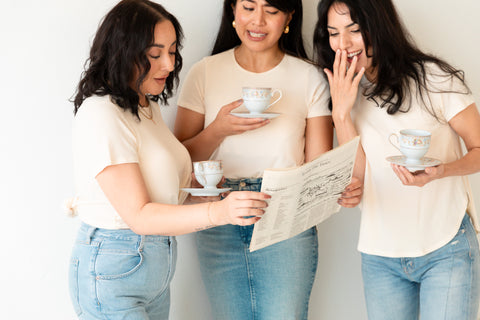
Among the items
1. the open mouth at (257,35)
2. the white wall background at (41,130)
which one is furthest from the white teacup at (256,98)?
the white wall background at (41,130)

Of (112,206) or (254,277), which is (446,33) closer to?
(254,277)

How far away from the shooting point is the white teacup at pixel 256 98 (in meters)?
1.71

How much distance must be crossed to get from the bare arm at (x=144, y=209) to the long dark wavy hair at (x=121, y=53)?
0.65 feet

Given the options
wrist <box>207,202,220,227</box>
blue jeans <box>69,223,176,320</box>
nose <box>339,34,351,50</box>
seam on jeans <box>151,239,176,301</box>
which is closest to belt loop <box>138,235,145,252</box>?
blue jeans <box>69,223,176,320</box>

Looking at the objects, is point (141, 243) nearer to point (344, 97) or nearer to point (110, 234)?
point (110, 234)

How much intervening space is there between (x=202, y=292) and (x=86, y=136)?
1.02m

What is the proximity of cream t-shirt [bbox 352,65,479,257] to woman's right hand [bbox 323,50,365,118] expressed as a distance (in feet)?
0.23

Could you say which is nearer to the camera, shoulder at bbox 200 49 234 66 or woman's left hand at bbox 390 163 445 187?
woman's left hand at bbox 390 163 445 187

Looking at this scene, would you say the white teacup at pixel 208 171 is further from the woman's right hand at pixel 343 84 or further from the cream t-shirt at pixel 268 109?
the woman's right hand at pixel 343 84

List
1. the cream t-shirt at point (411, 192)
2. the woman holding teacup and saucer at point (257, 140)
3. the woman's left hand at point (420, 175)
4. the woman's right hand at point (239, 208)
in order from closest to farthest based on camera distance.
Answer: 1. the woman's right hand at point (239, 208)
2. the woman's left hand at point (420, 175)
3. the cream t-shirt at point (411, 192)
4. the woman holding teacup and saucer at point (257, 140)

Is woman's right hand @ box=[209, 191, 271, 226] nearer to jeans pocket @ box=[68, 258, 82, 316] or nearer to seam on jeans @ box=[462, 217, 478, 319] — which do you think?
jeans pocket @ box=[68, 258, 82, 316]

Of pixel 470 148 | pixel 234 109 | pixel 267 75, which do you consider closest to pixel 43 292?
pixel 234 109

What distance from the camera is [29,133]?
177cm

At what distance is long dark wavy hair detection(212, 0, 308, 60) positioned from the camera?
1903mm
